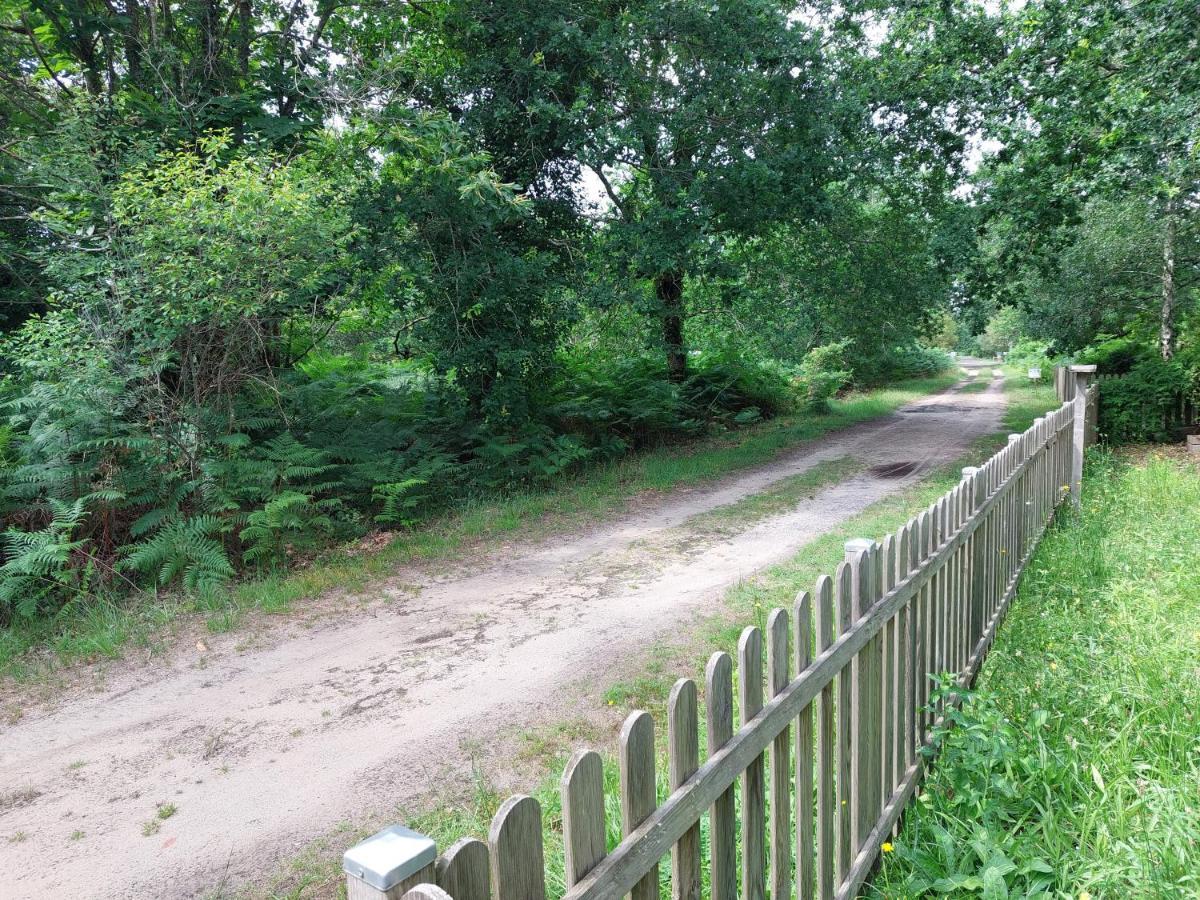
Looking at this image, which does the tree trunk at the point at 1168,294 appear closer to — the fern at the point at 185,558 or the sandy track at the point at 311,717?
the sandy track at the point at 311,717

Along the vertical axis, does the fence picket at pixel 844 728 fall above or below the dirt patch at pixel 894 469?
above

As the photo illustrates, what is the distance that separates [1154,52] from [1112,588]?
8.82 metres

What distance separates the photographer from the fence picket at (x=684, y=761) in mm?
1526

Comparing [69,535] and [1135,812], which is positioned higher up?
[69,535]

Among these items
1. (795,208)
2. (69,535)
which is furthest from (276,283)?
(795,208)

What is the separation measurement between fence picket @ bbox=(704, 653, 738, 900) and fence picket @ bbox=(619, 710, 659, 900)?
0.26m

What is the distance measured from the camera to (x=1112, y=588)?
517 centimetres

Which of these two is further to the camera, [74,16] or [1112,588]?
[74,16]

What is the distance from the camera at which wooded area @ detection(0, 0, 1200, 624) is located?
6.93 meters

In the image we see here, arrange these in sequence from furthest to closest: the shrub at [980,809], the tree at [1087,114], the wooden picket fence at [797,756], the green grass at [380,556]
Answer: the tree at [1087,114] → the green grass at [380,556] → the shrub at [980,809] → the wooden picket fence at [797,756]

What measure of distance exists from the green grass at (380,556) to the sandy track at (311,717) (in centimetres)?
58

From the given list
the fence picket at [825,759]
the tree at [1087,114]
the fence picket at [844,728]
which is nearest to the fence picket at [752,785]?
the fence picket at [825,759]

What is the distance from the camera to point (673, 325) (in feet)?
49.0

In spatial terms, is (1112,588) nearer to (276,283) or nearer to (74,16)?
(276,283)
